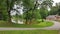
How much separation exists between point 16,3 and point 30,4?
12.0 ft

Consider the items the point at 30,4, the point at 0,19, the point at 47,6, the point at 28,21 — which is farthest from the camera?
the point at 0,19

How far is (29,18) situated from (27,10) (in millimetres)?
3758

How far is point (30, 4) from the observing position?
36750mm

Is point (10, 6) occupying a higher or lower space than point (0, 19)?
higher

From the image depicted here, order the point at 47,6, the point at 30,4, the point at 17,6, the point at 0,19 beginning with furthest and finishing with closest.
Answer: the point at 0,19, the point at 47,6, the point at 17,6, the point at 30,4

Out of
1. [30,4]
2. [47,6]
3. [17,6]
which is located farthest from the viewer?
[47,6]

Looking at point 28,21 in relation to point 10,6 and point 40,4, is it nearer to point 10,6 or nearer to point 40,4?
point 40,4

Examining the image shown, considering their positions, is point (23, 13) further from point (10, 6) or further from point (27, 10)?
point (10, 6)

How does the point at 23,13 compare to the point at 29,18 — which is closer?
the point at 23,13

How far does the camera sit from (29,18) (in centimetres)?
4475

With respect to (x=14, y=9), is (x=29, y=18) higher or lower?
lower

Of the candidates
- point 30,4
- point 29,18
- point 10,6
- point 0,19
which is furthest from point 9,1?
point 0,19

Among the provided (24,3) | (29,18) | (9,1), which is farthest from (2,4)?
(29,18)

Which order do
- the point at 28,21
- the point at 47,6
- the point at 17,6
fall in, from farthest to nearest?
1. the point at 28,21
2. the point at 47,6
3. the point at 17,6
